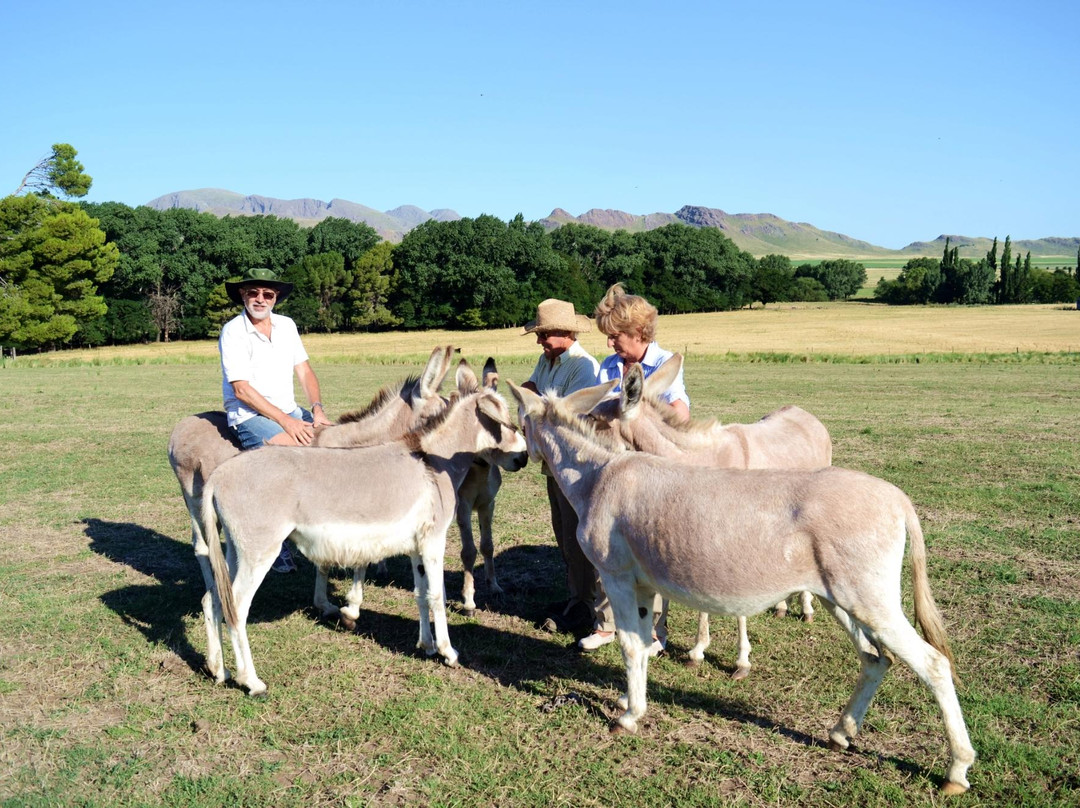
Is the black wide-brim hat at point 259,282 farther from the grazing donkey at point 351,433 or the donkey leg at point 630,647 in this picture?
the donkey leg at point 630,647

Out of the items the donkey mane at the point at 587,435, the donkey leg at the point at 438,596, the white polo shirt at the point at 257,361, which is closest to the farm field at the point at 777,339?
the white polo shirt at the point at 257,361

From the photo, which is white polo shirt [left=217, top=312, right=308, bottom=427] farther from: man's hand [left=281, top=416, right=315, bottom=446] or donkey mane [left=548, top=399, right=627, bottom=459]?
donkey mane [left=548, top=399, right=627, bottom=459]

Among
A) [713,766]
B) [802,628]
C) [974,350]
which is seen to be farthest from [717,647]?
[974,350]

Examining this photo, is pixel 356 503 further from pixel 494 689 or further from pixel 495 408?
pixel 494 689

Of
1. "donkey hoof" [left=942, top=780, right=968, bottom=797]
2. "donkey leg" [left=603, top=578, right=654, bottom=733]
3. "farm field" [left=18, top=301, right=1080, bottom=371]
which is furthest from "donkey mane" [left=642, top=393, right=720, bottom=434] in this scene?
"farm field" [left=18, top=301, right=1080, bottom=371]

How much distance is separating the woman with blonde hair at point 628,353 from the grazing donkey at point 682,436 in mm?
178

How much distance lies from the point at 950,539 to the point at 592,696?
6070 millimetres

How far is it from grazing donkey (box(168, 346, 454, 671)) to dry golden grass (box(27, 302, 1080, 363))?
117ft

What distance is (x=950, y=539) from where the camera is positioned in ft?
32.0

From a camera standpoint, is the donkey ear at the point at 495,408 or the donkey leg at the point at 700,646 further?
the donkey leg at the point at 700,646

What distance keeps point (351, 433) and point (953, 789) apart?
537 centimetres

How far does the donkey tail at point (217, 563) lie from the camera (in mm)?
5816

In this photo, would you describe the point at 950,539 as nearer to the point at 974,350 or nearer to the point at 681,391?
the point at 681,391

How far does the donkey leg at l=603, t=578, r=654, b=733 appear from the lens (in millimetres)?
5438
